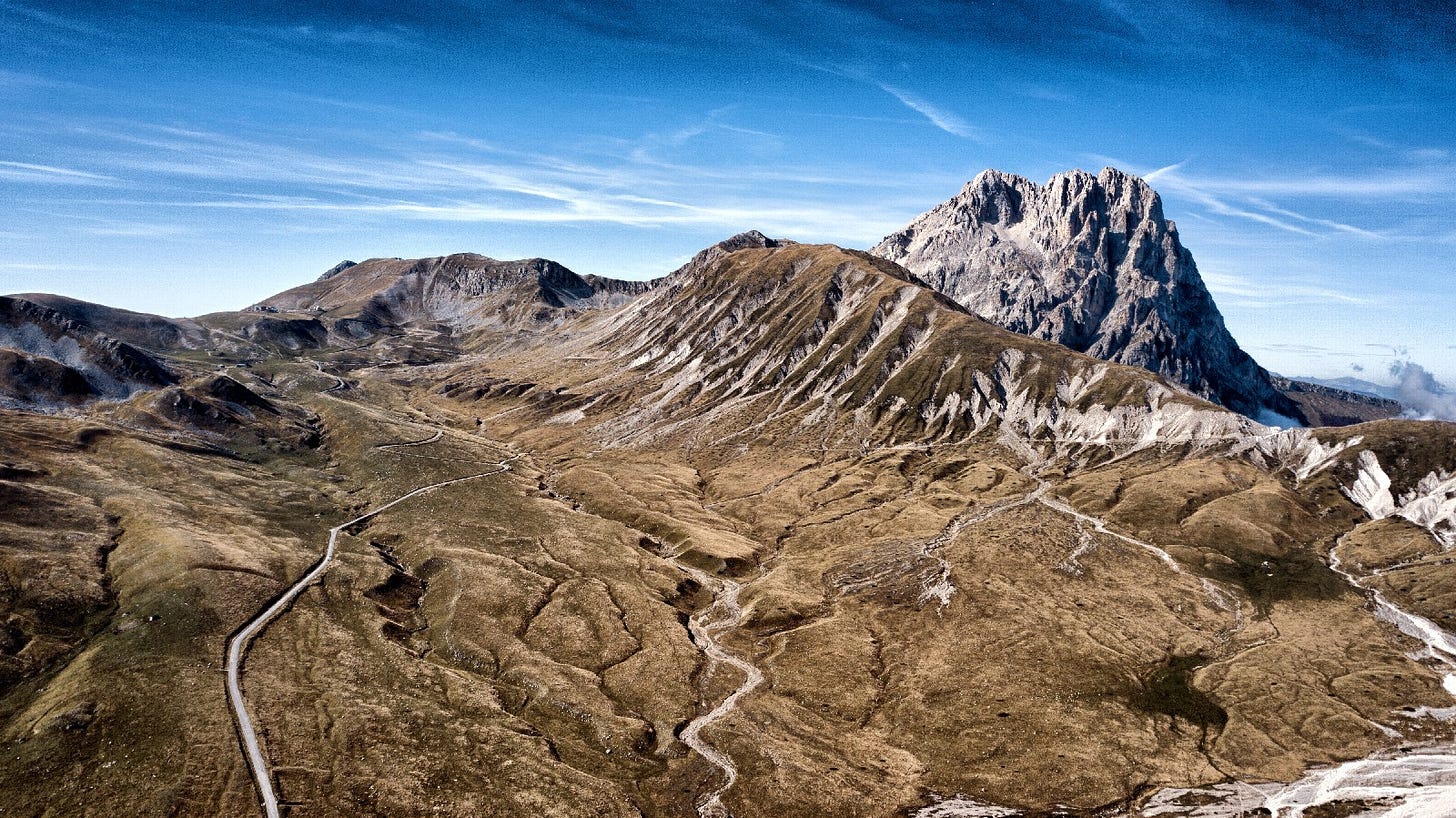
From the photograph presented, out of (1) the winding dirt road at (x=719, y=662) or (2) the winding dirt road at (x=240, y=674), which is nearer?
(2) the winding dirt road at (x=240, y=674)

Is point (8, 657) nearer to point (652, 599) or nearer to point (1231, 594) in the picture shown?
point (652, 599)

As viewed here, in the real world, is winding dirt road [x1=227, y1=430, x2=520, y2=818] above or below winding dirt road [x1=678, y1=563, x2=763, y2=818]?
above

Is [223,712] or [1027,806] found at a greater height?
[223,712]

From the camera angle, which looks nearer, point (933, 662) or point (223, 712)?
point (223, 712)

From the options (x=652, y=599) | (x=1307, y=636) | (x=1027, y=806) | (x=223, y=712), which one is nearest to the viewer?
(x=223, y=712)

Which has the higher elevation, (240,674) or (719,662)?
(240,674)

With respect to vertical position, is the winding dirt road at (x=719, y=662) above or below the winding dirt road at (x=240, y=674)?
below

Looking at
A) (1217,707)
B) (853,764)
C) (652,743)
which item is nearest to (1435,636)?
(1217,707)

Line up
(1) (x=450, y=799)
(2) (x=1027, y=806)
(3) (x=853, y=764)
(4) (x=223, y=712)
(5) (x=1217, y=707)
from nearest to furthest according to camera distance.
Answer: (1) (x=450, y=799), (4) (x=223, y=712), (2) (x=1027, y=806), (3) (x=853, y=764), (5) (x=1217, y=707)

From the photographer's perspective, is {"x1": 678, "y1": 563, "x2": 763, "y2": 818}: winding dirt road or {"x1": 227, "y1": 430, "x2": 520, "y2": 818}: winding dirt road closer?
{"x1": 227, "y1": 430, "x2": 520, "y2": 818}: winding dirt road

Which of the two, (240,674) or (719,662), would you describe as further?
(719,662)
